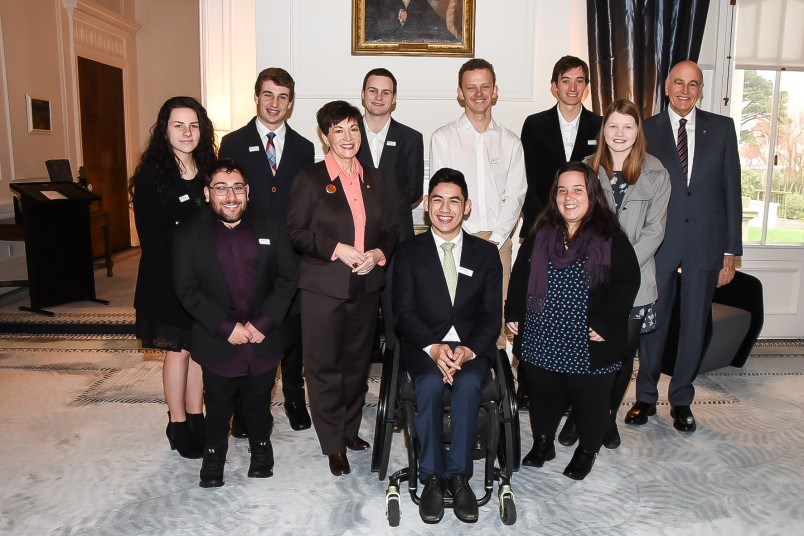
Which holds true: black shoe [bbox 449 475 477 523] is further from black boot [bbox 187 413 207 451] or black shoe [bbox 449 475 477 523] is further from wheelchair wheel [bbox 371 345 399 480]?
black boot [bbox 187 413 207 451]

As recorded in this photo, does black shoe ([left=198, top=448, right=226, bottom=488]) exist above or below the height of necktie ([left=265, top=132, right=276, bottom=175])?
below

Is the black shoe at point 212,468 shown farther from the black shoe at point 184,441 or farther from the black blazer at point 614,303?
the black blazer at point 614,303

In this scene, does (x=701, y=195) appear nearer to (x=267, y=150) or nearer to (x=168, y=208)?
(x=267, y=150)

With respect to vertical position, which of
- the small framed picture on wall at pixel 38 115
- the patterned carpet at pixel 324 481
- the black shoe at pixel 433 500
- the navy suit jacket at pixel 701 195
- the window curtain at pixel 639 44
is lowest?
the patterned carpet at pixel 324 481

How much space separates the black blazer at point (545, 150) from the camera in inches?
140

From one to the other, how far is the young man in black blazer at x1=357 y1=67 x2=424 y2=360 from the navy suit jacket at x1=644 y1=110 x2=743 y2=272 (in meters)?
1.17

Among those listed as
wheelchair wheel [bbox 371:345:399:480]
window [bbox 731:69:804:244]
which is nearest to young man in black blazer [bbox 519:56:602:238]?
wheelchair wheel [bbox 371:345:399:480]

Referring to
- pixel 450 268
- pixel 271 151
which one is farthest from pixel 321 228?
pixel 271 151

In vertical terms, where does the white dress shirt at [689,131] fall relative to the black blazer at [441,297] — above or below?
above

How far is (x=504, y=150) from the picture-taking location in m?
3.54

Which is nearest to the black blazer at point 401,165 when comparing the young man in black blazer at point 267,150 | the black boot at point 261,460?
the young man in black blazer at point 267,150

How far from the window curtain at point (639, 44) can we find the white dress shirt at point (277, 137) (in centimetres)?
238

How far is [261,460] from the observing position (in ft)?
9.58

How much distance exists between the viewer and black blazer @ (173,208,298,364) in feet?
8.90
